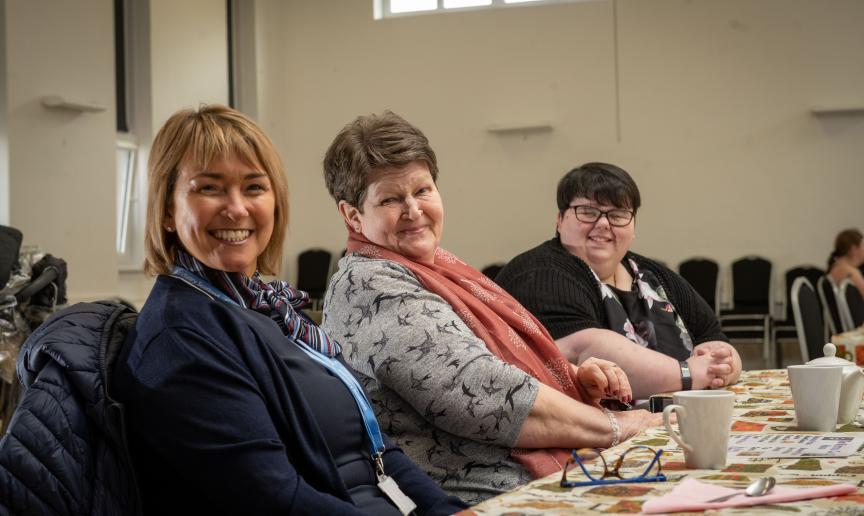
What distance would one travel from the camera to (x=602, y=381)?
6.73 ft

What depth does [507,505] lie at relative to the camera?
113 centimetres

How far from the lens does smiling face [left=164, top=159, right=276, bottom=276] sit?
1.56 meters

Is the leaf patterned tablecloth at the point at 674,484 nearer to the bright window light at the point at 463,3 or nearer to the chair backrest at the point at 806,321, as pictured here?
the chair backrest at the point at 806,321

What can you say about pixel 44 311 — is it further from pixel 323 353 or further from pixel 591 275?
pixel 323 353

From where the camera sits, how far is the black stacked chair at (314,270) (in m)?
10.7

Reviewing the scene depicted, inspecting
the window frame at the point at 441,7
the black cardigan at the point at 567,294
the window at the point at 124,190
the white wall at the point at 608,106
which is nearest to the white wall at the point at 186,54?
the window at the point at 124,190

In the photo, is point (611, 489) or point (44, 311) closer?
point (611, 489)

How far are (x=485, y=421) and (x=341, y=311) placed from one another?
0.38 metres

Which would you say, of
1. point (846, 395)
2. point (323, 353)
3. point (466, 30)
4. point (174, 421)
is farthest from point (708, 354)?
point (466, 30)

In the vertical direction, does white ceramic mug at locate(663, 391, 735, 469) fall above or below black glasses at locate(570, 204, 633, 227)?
below

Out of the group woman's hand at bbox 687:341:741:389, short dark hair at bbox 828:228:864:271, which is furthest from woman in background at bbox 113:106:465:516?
short dark hair at bbox 828:228:864:271

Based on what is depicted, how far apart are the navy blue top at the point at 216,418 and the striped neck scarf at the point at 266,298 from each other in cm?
7

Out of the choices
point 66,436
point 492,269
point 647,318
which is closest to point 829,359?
A: point 647,318

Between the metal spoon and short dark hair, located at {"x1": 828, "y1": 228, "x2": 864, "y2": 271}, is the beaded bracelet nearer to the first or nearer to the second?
the metal spoon
